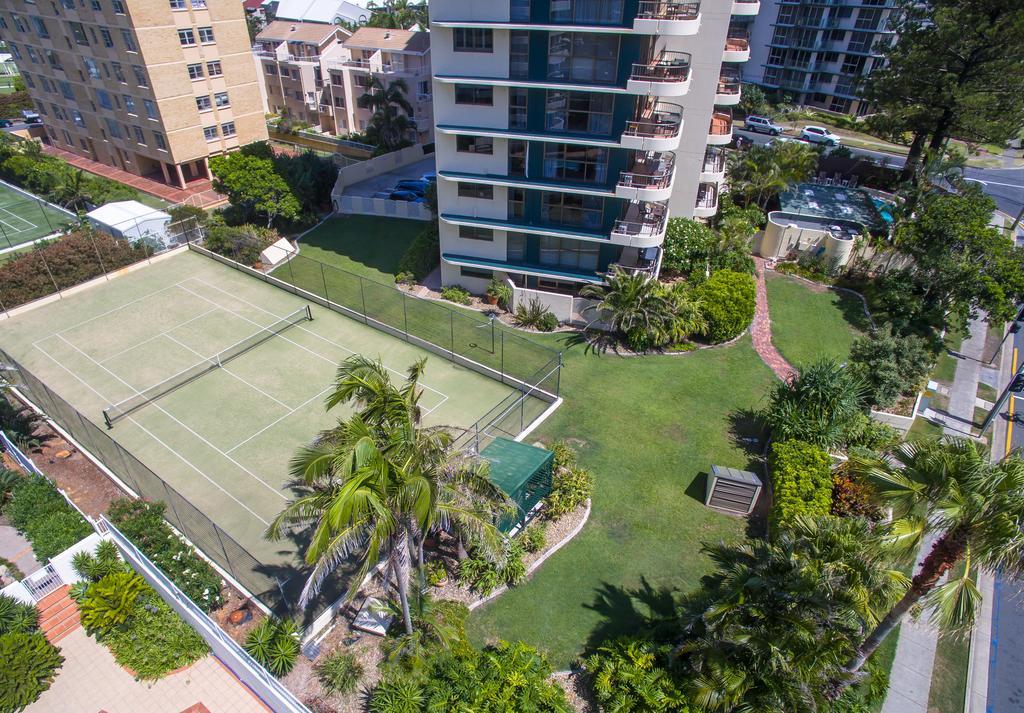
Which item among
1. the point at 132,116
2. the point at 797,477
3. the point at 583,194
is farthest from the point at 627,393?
the point at 132,116

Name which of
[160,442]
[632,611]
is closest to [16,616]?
[160,442]

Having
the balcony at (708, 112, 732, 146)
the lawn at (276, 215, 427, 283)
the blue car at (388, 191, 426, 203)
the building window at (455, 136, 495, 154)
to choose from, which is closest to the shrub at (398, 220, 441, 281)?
Result: the lawn at (276, 215, 427, 283)

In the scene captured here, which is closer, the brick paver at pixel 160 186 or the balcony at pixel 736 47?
the balcony at pixel 736 47

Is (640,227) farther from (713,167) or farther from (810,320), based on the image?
(810,320)

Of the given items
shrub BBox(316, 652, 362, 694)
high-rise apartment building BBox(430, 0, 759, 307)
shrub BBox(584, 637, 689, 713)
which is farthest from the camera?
high-rise apartment building BBox(430, 0, 759, 307)

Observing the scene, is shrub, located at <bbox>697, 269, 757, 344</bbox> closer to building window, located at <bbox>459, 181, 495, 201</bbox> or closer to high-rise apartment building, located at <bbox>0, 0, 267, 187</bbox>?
building window, located at <bbox>459, 181, 495, 201</bbox>

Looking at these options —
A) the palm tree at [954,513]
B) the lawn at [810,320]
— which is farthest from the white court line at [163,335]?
the palm tree at [954,513]

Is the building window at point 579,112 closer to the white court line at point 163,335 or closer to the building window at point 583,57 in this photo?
the building window at point 583,57
